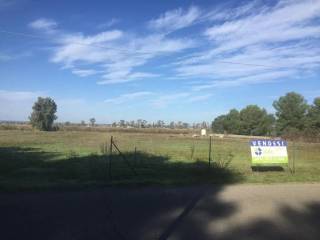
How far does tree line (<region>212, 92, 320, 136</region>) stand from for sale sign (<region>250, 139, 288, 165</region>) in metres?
48.0

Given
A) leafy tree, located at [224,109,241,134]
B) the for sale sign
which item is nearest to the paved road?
the for sale sign

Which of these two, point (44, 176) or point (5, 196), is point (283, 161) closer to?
point (44, 176)

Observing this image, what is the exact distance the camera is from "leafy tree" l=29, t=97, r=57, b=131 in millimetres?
124438

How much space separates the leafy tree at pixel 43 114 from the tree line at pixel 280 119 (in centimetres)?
5064

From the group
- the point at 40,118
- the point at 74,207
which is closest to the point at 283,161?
the point at 74,207

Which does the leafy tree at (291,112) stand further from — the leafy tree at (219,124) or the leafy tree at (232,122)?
the leafy tree at (219,124)

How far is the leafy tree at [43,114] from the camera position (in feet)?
408

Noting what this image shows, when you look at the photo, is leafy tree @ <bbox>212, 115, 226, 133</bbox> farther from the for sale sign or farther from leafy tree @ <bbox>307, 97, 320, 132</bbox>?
the for sale sign

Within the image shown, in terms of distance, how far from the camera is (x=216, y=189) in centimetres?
1355

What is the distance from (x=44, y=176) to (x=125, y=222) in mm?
7607

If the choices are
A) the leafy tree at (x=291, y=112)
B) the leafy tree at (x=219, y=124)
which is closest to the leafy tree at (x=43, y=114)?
the leafy tree at (x=219, y=124)

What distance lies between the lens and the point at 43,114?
12500 cm

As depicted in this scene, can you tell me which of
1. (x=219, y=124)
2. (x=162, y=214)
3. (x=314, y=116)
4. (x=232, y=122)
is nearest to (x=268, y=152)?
(x=162, y=214)

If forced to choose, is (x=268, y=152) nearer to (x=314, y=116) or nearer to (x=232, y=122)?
(x=314, y=116)
